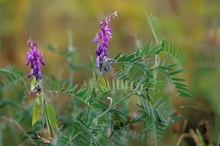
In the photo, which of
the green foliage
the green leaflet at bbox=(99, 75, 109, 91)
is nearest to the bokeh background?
the green foliage

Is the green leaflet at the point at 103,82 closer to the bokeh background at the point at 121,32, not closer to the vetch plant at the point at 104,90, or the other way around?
the vetch plant at the point at 104,90

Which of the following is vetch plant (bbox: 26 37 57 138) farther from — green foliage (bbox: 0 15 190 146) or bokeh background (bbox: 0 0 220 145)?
bokeh background (bbox: 0 0 220 145)

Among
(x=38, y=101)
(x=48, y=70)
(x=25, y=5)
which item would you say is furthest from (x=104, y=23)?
(x=48, y=70)

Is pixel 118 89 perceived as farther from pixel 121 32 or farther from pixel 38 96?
pixel 121 32

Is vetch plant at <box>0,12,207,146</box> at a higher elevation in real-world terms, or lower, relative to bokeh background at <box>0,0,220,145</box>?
lower

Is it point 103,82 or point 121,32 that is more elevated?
point 121,32

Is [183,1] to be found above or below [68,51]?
above

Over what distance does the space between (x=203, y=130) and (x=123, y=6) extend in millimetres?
1783

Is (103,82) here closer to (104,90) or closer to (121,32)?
(104,90)

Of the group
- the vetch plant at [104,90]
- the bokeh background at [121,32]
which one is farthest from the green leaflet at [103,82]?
the bokeh background at [121,32]

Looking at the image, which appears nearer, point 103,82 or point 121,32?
point 103,82

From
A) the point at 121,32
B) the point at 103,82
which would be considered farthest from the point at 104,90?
the point at 121,32

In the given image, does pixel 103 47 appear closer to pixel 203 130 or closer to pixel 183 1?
pixel 203 130

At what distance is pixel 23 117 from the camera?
1.08 metres
